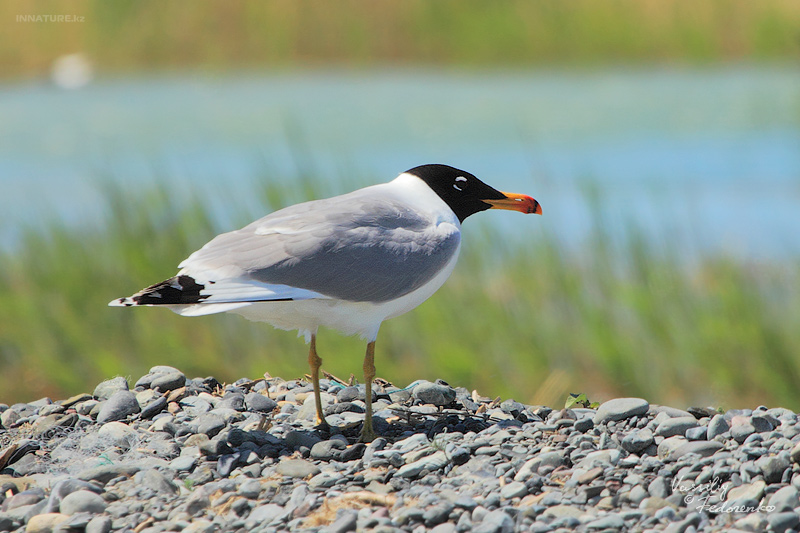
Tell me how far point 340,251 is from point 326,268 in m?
0.10

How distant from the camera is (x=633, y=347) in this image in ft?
17.6

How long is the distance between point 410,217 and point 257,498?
54.6 inches

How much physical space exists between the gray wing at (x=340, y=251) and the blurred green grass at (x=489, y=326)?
5.43ft

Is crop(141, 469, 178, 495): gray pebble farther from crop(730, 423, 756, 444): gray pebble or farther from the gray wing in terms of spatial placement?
crop(730, 423, 756, 444): gray pebble

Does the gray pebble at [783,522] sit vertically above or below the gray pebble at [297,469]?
below

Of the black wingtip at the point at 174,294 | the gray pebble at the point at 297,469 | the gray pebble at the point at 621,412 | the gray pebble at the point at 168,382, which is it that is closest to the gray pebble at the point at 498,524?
the gray pebble at the point at 297,469

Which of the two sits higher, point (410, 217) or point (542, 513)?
point (410, 217)

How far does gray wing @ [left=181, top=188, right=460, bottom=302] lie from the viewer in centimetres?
355

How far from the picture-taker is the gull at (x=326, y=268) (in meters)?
3.47

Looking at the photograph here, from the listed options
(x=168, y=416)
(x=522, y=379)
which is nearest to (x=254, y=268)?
(x=168, y=416)

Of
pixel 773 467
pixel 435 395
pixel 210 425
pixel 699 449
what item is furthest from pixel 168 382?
pixel 773 467

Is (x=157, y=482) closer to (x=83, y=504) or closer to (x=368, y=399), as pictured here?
(x=83, y=504)

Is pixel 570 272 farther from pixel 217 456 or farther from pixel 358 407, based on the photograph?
pixel 217 456

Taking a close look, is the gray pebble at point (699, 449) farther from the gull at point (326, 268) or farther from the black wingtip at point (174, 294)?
the black wingtip at point (174, 294)
